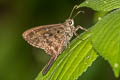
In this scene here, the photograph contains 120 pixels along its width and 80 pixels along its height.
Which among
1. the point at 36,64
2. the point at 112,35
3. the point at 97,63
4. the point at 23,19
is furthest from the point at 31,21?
the point at 112,35

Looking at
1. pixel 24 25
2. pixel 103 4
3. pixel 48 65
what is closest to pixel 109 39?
pixel 103 4

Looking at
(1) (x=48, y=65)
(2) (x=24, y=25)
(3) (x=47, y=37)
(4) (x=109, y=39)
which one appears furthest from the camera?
(2) (x=24, y=25)

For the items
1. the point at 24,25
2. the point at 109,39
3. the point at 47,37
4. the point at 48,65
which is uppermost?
the point at 109,39

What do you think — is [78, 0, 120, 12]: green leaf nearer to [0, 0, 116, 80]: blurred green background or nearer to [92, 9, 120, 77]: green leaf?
[92, 9, 120, 77]: green leaf

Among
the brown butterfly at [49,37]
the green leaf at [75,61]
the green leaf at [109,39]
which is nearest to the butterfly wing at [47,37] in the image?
the brown butterfly at [49,37]

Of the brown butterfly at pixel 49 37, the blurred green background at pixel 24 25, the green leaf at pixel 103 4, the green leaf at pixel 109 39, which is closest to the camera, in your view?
the green leaf at pixel 109 39

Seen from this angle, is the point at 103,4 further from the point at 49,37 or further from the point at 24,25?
the point at 24,25

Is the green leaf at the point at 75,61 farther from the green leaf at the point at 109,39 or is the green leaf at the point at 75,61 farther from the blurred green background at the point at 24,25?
the blurred green background at the point at 24,25

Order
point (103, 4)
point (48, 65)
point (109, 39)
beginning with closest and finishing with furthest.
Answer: point (109, 39) < point (103, 4) < point (48, 65)
